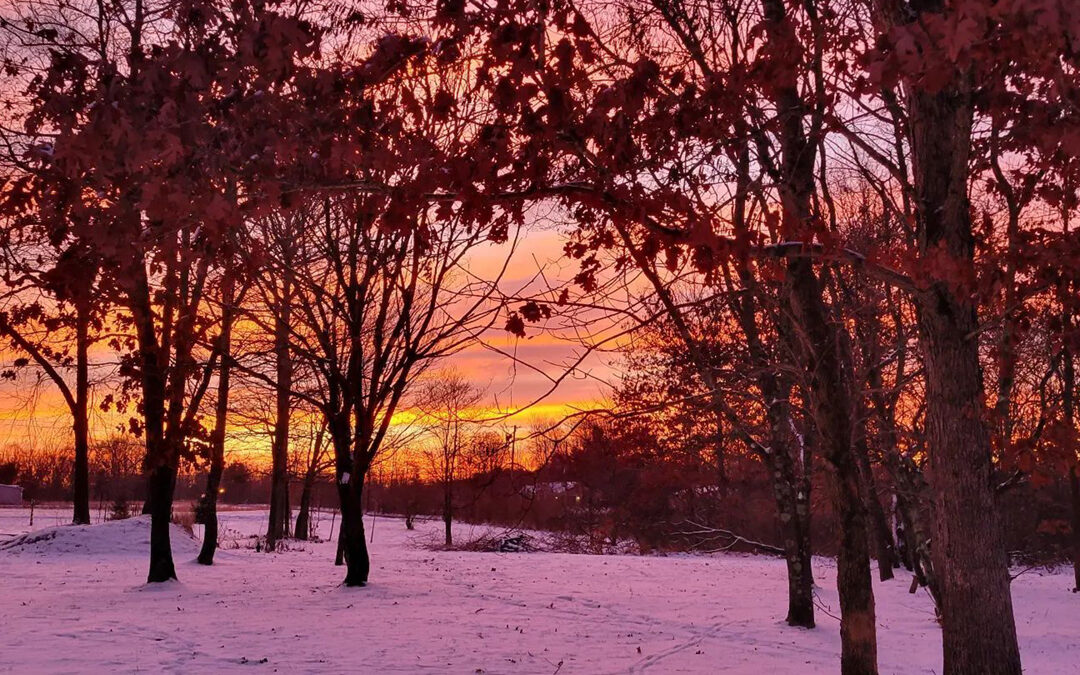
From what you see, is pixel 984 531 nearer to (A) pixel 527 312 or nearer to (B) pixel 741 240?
(B) pixel 741 240

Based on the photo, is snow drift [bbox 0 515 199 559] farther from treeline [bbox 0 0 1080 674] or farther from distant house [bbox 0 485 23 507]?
distant house [bbox 0 485 23 507]

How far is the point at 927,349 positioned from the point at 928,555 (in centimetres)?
830

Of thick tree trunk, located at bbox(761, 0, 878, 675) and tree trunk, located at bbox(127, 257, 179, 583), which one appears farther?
tree trunk, located at bbox(127, 257, 179, 583)

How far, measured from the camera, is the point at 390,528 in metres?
41.4

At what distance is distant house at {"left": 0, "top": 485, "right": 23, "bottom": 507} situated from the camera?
50491mm

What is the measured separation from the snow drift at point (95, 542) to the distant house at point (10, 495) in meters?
32.4

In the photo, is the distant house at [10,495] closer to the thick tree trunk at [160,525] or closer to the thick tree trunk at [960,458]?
the thick tree trunk at [160,525]

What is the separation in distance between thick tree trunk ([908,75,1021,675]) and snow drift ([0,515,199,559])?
19726 millimetres

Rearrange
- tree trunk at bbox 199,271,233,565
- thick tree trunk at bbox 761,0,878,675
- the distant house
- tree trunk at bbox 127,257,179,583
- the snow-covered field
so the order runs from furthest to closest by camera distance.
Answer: the distant house, tree trunk at bbox 199,271,233,565, tree trunk at bbox 127,257,179,583, the snow-covered field, thick tree trunk at bbox 761,0,878,675

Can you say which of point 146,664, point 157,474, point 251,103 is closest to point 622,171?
point 251,103

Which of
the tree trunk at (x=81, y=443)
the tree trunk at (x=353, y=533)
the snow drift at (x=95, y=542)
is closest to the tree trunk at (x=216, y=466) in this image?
the snow drift at (x=95, y=542)

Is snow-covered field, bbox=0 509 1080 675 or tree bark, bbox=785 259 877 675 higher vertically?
tree bark, bbox=785 259 877 675

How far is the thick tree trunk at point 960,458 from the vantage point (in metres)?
5.49

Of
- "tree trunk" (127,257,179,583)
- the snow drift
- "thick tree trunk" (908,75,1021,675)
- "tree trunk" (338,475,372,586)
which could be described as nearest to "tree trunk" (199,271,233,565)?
the snow drift
